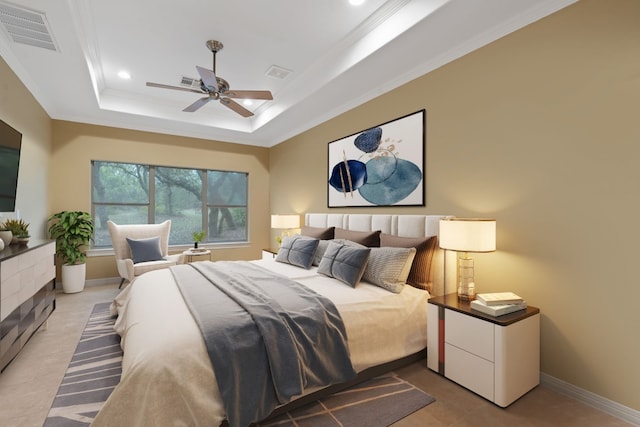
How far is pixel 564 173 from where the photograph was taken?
2115 millimetres

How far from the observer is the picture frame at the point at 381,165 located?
315 centimetres

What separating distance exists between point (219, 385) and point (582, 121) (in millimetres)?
2744

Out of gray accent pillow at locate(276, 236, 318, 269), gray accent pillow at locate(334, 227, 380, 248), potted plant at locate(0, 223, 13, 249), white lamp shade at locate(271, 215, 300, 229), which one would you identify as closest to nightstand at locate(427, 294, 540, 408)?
gray accent pillow at locate(334, 227, 380, 248)

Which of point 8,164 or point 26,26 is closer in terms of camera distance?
point 26,26

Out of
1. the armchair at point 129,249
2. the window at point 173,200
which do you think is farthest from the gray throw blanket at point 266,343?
the window at point 173,200

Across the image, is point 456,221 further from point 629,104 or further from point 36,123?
point 36,123

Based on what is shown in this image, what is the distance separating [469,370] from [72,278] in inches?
200

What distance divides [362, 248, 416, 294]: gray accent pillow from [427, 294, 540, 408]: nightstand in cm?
33

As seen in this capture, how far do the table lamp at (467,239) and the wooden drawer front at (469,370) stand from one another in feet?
1.42

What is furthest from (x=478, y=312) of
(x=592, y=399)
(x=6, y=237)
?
(x=6, y=237)

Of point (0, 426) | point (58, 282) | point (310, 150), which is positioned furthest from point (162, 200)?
point (0, 426)

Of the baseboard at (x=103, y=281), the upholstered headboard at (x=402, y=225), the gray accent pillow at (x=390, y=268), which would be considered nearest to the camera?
Result: the gray accent pillow at (x=390, y=268)

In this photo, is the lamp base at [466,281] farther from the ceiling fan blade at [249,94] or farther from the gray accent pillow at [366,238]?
the ceiling fan blade at [249,94]

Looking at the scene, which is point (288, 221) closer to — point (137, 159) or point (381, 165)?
point (381, 165)
